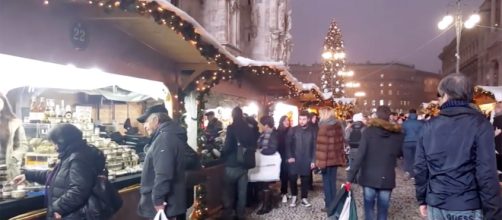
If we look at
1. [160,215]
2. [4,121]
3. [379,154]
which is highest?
[4,121]

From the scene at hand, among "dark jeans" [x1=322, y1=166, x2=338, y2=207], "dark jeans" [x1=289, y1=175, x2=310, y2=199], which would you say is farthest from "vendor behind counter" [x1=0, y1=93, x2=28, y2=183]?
"dark jeans" [x1=289, y1=175, x2=310, y2=199]

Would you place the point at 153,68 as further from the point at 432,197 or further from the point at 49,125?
the point at 432,197

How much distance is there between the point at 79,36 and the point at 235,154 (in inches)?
151

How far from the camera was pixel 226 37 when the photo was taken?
76.3 ft

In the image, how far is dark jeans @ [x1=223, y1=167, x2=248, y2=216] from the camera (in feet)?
30.5

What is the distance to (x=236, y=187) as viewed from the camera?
9.45 metres

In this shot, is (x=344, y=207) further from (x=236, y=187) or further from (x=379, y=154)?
(x=236, y=187)

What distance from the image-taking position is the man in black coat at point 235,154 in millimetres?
9219

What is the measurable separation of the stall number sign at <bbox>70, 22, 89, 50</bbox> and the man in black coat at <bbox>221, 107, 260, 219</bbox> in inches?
137

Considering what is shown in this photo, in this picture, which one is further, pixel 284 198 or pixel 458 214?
pixel 284 198

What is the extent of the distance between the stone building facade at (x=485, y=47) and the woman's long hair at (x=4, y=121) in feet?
141

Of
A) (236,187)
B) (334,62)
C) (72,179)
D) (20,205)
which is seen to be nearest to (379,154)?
(236,187)

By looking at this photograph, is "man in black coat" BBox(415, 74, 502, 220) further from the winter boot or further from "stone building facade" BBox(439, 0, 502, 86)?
"stone building facade" BBox(439, 0, 502, 86)

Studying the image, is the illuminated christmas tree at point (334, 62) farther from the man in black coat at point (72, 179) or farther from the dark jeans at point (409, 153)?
the man in black coat at point (72, 179)
